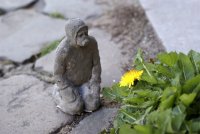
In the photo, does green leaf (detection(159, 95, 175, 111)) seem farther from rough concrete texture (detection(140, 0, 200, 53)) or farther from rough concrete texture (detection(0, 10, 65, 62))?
rough concrete texture (detection(0, 10, 65, 62))

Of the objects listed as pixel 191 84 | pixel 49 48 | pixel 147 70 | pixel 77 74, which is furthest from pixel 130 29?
pixel 191 84

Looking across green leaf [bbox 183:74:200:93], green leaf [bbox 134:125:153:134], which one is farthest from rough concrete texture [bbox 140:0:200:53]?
green leaf [bbox 134:125:153:134]

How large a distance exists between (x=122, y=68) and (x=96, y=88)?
1.70 feet

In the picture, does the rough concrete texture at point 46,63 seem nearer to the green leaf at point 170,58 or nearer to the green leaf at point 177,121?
the green leaf at point 170,58

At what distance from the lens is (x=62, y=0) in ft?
14.8

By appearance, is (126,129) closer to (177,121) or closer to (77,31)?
(177,121)

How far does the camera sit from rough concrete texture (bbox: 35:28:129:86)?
→ 128 inches

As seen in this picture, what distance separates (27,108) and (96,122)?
48cm

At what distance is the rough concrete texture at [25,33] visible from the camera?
3748 mm

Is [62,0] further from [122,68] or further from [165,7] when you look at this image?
[122,68]

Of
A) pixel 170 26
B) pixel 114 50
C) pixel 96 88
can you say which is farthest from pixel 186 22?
pixel 96 88

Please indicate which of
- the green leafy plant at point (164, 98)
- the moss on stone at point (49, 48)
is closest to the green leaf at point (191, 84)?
the green leafy plant at point (164, 98)

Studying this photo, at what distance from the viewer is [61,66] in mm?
2723

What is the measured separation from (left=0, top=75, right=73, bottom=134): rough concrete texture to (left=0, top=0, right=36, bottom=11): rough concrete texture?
128cm
